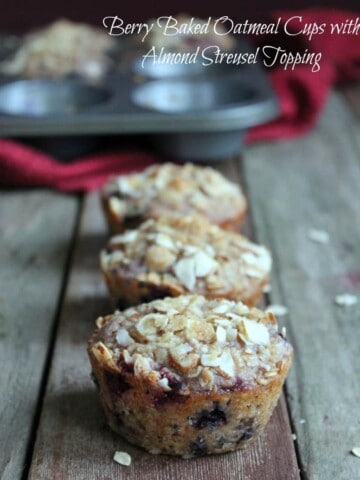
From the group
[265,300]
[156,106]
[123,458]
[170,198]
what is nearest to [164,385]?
[123,458]

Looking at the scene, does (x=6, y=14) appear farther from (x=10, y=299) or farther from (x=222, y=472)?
(x=222, y=472)

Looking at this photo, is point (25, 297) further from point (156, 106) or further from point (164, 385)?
point (156, 106)

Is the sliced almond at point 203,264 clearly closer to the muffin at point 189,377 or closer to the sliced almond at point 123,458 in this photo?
the muffin at point 189,377

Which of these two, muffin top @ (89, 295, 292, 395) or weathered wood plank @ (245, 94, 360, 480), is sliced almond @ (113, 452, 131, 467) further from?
weathered wood plank @ (245, 94, 360, 480)

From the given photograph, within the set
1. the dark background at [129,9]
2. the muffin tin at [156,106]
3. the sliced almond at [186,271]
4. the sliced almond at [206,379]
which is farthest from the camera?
the dark background at [129,9]

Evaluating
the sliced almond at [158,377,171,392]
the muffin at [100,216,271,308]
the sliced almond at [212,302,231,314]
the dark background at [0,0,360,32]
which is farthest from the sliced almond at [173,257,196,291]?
the dark background at [0,0,360,32]

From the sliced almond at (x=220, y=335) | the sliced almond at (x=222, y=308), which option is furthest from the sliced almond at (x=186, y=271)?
the sliced almond at (x=220, y=335)
